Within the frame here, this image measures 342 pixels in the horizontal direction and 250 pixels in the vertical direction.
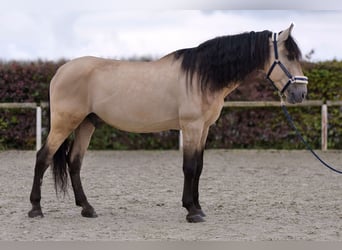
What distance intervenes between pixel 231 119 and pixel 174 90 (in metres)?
6.74

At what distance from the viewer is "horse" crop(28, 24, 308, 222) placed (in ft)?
16.9

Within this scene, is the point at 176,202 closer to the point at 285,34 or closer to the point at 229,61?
the point at 229,61

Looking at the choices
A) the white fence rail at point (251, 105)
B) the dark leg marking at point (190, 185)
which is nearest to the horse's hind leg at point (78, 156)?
the dark leg marking at point (190, 185)

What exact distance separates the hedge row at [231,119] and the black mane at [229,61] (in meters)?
6.52

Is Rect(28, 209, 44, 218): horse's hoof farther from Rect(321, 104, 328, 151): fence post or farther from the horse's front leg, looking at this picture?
Rect(321, 104, 328, 151): fence post

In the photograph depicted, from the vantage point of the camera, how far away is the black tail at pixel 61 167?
5.54 metres

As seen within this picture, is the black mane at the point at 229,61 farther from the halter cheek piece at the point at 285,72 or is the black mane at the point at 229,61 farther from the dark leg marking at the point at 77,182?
the dark leg marking at the point at 77,182

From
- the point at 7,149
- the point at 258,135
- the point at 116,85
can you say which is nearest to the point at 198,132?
the point at 116,85

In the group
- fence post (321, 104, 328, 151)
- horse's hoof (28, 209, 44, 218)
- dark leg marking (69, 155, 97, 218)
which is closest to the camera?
horse's hoof (28, 209, 44, 218)

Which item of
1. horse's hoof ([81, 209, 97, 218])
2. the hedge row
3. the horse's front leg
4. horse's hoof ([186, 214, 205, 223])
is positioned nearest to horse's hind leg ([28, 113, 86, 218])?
horse's hoof ([81, 209, 97, 218])

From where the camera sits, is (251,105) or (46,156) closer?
(46,156)

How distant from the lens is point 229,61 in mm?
5223

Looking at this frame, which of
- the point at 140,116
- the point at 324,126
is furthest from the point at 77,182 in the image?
the point at 324,126

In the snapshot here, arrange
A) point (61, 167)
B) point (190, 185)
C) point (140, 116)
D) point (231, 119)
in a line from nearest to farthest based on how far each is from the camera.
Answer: point (190, 185), point (140, 116), point (61, 167), point (231, 119)
